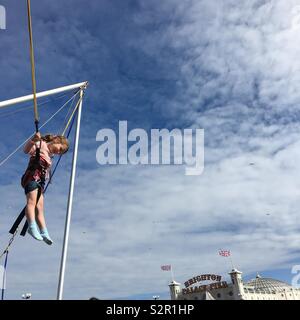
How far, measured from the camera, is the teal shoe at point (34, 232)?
367 inches

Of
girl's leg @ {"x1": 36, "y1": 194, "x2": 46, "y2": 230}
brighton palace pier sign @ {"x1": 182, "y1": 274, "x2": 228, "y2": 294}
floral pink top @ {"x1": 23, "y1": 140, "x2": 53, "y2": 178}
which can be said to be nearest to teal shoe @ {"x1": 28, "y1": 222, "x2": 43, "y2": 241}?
girl's leg @ {"x1": 36, "y1": 194, "x2": 46, "y2": 230}

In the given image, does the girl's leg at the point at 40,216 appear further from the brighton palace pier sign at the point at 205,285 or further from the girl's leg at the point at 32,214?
the brighton palace pier sign at the point at 205,285

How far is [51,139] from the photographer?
11.0 metres

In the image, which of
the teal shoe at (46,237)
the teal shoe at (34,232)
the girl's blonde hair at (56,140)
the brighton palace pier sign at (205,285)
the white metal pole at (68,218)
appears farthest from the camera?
the brighton palace pier sign at (205,285)

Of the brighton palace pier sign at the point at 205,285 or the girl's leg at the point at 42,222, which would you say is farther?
the brighton palace pier sign at the point at 205,285

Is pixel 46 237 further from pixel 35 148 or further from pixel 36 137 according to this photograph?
pixel 36 137

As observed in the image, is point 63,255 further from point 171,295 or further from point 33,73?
point 171,295

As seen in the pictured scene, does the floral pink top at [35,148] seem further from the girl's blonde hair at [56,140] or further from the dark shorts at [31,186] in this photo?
the dark shorts at [31,186]

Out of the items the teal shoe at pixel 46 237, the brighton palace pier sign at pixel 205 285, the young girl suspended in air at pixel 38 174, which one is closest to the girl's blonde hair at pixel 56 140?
the young girl suspended in air at pixel 38 174

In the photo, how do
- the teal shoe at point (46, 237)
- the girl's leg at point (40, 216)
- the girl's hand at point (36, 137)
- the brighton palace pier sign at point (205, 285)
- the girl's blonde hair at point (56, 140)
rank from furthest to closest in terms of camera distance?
the brighton palace pier sign at point (205, 285) < the girl's blonde hair at point (56, 140) < the girl's hand at point (36, 137) < the girl's leg at point (40, 216) < the teal shoe at point (46, 237)

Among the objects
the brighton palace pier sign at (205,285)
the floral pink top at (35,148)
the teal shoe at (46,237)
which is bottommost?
the teal shoe at (46,237)

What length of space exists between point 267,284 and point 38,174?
583ft

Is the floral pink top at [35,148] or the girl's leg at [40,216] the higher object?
the floral pink top at [35,148]
